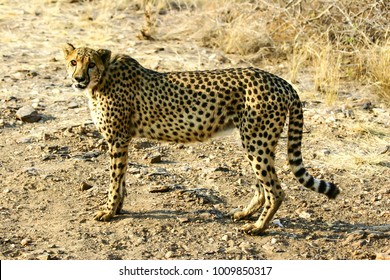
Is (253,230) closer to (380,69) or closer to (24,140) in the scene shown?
(24,140)

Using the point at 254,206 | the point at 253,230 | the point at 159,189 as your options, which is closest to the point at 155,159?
the point at 159,189

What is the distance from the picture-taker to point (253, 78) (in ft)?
20.5

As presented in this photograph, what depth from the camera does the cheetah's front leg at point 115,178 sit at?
6504 millimetres

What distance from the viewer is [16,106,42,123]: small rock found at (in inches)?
336

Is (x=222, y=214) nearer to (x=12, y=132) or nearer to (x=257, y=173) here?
(x=257, y=173)

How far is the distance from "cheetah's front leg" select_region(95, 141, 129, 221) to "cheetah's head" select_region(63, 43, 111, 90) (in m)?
0.52

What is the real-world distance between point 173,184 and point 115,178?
79 cm

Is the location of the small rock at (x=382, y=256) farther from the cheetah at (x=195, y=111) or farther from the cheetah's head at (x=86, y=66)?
the cheetah's head at (x=86, y=66)

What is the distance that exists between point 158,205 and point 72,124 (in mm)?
2047

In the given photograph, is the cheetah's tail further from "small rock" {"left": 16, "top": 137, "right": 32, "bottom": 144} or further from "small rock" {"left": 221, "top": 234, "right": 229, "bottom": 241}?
"small rock" {"left": 16, "top": 137, "right": 32, "bottom": 144}

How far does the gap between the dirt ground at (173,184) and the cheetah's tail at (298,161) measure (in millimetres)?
401

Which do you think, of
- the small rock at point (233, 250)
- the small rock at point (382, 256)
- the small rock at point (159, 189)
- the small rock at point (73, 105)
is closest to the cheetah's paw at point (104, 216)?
the small rock at point (159, 189)

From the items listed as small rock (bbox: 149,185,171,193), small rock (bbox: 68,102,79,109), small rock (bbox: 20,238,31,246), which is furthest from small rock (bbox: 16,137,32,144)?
small rock (bbox: 20,238,31,246)
